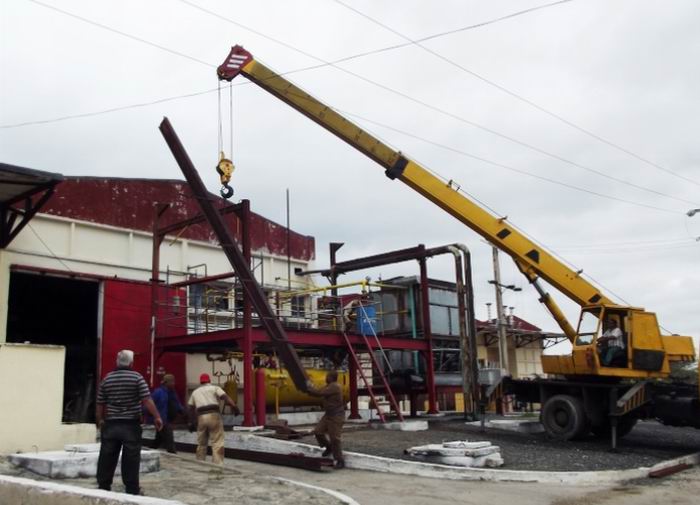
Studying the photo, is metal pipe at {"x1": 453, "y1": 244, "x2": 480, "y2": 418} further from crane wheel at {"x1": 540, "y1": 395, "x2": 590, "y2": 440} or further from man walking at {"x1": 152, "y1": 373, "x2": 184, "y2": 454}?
man walking at {"x1": 152, "y1": 373, "x2": 184, "y2": 454}

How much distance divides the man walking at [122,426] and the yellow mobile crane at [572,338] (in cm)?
1044

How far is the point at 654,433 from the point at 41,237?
17905 millimetres

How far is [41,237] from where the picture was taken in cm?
1938

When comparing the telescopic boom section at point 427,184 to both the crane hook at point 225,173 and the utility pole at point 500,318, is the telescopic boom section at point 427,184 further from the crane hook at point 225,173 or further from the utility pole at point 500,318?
the utility pole at point 500,318

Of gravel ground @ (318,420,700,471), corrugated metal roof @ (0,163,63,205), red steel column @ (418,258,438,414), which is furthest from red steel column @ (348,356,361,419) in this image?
corrugated metal roof @ (0,163,63,205)

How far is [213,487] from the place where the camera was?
28.7ft

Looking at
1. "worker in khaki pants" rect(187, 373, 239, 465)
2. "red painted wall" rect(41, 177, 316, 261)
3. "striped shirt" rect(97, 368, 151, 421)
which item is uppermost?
"red painted wall" rect(41, 177, 316, 261)

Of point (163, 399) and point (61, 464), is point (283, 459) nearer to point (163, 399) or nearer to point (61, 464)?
point (163, 399)

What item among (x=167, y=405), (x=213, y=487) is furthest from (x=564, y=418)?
(x=213, y=487)

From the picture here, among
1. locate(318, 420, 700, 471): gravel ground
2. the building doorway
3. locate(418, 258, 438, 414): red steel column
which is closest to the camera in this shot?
locate(318, 420, 700, 471): gravel ground

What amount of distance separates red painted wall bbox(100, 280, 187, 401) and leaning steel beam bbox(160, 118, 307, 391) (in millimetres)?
4799

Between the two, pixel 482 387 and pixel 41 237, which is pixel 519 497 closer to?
pixel 482 387

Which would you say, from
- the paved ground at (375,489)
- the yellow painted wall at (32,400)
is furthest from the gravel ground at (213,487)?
the yellow painted wall at (32,400)

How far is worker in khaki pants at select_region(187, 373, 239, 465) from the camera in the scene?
11734mm
